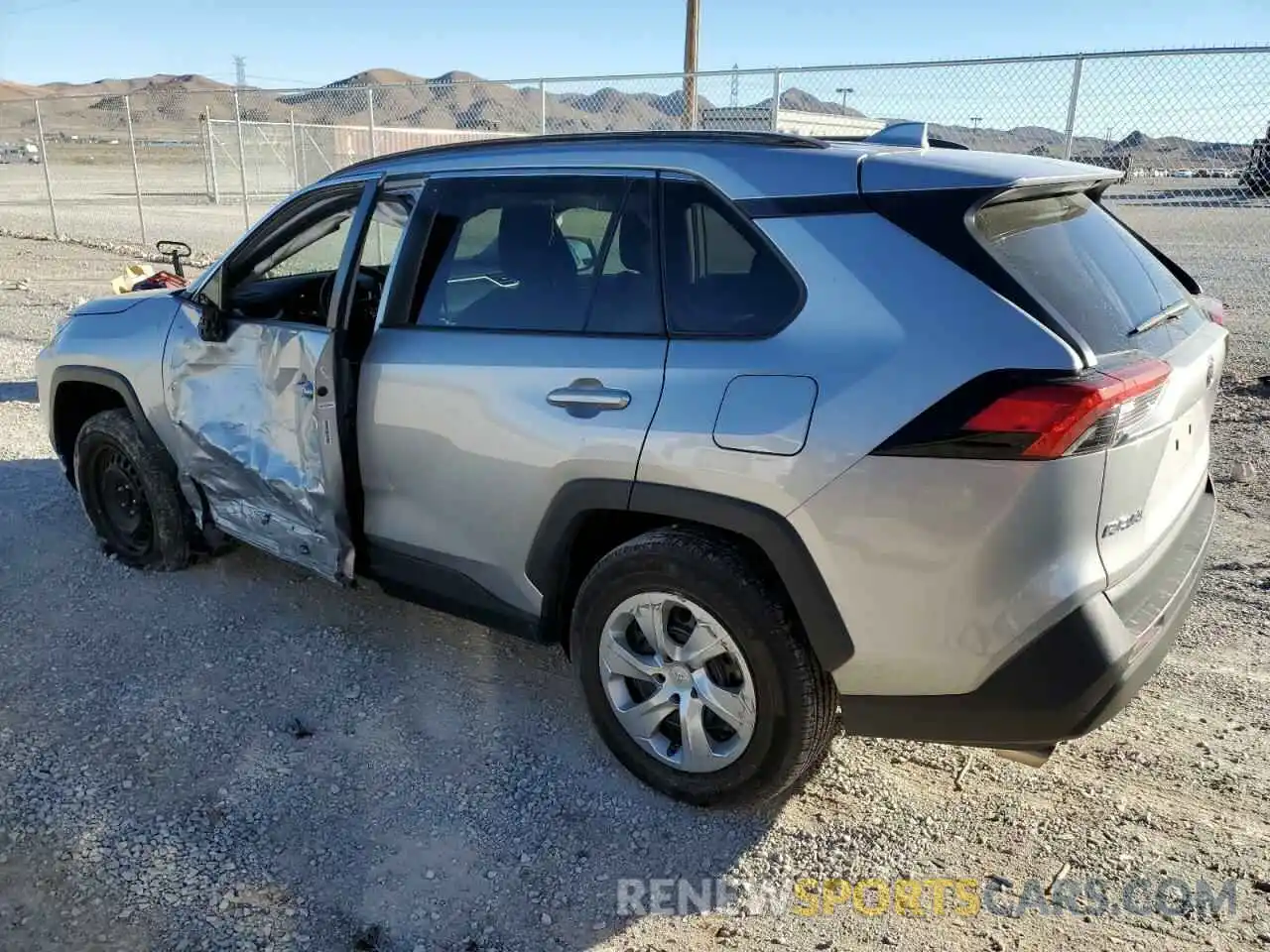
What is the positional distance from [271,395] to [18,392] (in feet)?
17.2

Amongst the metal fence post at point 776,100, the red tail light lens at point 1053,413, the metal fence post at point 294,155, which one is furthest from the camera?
the metal fence post at point 294,155

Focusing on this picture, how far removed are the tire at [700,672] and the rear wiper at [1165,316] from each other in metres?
1.16

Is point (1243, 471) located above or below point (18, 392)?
above

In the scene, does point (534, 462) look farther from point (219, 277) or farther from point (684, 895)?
point (219, 277)

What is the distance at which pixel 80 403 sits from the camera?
4691 mm

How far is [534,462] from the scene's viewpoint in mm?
2910

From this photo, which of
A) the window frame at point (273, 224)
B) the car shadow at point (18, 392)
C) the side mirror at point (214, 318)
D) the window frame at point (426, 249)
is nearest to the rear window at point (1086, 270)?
Answer: the window frame at point (426, 249)

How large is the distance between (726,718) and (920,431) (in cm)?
101

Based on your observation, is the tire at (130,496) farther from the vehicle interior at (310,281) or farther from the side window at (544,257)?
the side window at (544,257)

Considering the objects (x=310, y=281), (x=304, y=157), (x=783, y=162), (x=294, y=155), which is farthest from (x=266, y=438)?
(x=304, y=157)

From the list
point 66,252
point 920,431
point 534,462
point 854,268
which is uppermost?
point 854,268

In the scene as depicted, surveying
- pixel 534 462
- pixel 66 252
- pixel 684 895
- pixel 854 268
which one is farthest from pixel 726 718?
pixel 66 252

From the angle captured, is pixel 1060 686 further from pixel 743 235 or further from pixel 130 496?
pixel 130 496

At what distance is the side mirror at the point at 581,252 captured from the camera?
2.99 meters
